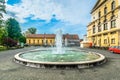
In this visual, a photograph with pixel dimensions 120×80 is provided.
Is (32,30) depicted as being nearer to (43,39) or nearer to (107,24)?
(43,39)

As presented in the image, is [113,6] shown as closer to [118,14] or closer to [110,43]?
[118,14]

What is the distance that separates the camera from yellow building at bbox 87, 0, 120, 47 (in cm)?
3055

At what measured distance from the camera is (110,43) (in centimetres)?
3409

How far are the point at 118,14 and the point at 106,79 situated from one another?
26423 mm

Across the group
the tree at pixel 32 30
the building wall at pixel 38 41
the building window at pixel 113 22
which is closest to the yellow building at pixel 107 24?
the building window at pixel 113 22

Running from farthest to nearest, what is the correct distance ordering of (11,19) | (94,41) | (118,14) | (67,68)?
(11,19) < (94,41) < (118,14) < (67,68)

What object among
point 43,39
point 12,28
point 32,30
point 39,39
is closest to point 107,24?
point 12,28

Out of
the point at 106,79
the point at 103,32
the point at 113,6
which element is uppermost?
the point at 113,6

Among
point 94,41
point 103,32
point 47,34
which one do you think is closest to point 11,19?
point 47,34

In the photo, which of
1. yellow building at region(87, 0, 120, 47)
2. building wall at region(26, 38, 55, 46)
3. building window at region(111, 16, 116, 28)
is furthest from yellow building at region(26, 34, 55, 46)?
building window at region(111, 16, 116, 28)

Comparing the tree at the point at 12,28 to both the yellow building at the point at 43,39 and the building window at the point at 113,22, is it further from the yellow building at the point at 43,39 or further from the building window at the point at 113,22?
the building window at the point at 113,22

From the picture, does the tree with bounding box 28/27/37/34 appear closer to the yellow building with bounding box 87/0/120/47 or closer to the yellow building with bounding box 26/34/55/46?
the yellow building with bounding box 26/34/55/46

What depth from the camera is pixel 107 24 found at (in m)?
35.8

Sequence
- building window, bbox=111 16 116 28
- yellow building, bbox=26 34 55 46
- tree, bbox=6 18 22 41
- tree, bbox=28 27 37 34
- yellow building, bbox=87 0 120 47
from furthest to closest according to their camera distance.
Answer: tree, bbox=28 27 37 34 < yellow building, bbox=26 34 55 46 < tree, bbox=6 18 22 41 < building window, bbox=111 16 116 28 < yellow building, bbox=87 0 120 47
